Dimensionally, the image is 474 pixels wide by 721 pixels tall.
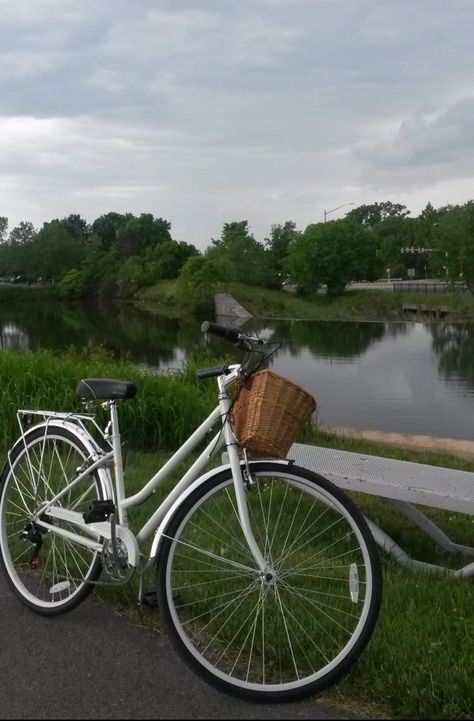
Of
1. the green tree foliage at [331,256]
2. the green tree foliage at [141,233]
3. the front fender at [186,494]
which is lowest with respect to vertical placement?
the front fender at [186,494]

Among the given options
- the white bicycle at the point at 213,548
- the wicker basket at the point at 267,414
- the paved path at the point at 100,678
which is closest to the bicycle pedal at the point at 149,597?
the white bicycle at the point at 213,548

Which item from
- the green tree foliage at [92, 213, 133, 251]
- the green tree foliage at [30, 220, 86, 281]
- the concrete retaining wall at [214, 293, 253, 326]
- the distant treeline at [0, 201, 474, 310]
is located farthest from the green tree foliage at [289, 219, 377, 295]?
the green tree foliage at [92, 213, 133, 251]

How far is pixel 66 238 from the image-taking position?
7819cm

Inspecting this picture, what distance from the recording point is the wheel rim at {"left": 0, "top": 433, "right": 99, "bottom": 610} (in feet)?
12.3

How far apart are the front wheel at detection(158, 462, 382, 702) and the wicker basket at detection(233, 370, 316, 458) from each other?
0.10m

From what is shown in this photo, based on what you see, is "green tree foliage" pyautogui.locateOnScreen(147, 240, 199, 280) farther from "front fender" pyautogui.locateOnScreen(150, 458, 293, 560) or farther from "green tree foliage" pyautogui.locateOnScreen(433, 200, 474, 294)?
"front fender" pyautogui.locateOnScreen(150, 458, 293, 560)

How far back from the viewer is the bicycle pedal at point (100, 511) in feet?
11.5

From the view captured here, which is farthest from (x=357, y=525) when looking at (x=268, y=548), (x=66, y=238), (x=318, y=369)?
(x=66, y=238)

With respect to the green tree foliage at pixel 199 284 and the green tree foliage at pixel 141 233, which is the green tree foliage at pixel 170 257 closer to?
the green tree foliage at pixel 199 284

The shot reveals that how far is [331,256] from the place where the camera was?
216ft

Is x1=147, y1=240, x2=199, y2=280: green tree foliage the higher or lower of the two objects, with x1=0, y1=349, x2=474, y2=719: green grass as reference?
higher

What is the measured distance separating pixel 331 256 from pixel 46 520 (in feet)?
207

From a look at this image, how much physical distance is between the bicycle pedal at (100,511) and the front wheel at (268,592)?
37 centimetres

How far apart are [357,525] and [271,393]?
576 mm
